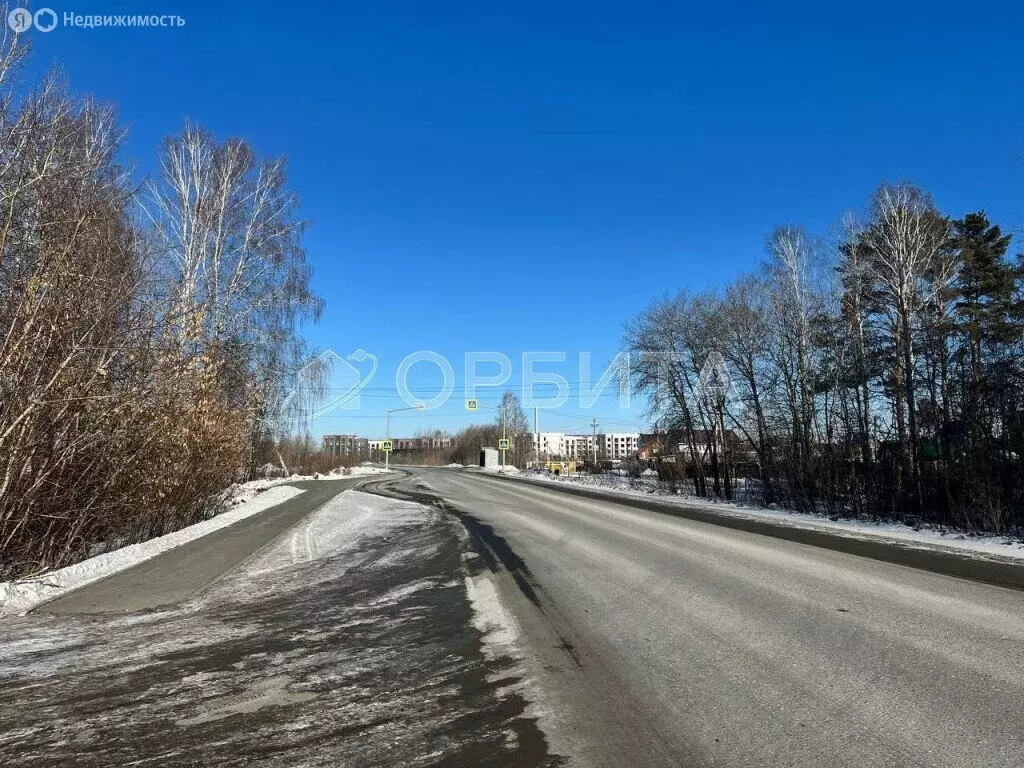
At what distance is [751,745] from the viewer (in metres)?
3.51

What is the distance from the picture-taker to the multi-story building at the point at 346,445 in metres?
67.2

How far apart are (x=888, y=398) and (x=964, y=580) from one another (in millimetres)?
14655

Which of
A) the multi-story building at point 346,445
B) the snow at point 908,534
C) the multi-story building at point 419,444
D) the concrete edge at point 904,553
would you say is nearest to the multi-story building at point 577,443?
the multi-story building at point 419,444

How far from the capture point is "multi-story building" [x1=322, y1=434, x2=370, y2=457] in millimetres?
67194

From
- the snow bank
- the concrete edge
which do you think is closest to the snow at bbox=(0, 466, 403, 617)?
the snow bank

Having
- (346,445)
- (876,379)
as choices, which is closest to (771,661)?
(876,379)

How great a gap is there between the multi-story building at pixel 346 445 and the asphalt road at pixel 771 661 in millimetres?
56372

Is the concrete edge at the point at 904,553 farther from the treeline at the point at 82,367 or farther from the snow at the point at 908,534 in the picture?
the treeline at the point at 82,367

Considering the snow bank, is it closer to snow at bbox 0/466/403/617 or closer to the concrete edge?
snow at bbox 0/466/403/617

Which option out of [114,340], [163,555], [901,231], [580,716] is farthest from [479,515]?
[901,231]

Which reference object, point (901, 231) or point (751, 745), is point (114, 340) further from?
point (901, 231)

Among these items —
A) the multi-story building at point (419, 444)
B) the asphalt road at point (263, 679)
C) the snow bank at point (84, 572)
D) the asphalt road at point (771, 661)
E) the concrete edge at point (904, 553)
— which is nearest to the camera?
the asphalt road at point (263, 679)

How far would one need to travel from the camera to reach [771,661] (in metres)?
4.88

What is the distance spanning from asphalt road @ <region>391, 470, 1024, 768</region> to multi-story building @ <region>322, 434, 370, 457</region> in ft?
185
